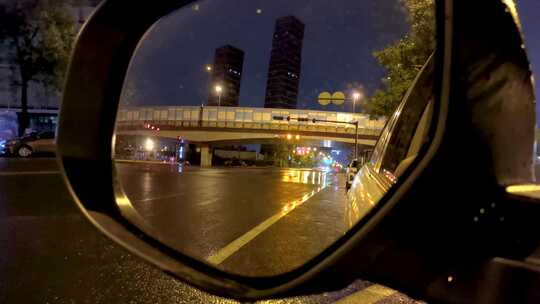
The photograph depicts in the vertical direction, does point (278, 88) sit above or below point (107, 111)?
above

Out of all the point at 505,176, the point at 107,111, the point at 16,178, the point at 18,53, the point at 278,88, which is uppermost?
the point at 18,53

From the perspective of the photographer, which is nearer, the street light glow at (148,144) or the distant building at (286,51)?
the street light glow at (148,144)

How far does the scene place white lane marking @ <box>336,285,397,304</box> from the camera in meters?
3.23

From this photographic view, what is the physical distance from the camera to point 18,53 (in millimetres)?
27250

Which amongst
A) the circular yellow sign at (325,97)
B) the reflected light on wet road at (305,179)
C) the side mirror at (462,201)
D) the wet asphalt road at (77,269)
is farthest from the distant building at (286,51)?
the reflected light on wet road at (305,179)

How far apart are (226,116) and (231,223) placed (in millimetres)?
45096

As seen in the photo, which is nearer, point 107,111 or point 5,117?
point 107,111

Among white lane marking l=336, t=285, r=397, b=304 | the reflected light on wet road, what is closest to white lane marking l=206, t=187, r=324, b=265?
white lane marking l=336, t=285, r=397, b=304

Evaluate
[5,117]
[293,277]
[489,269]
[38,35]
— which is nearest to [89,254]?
[293,277]

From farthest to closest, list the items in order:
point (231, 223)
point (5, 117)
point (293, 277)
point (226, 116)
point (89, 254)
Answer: point (226, 116), point (5, 117), point (231, 223), point (89, 254), point (293, 277)

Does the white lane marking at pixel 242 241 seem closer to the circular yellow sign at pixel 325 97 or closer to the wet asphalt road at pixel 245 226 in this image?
the wet asphalt road at pixel 245 226

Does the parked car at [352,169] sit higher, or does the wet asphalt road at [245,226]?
the parked car at [352,169]

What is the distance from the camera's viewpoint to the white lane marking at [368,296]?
3.23 m

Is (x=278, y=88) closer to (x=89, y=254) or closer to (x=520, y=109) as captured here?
(x=89, y=254)
